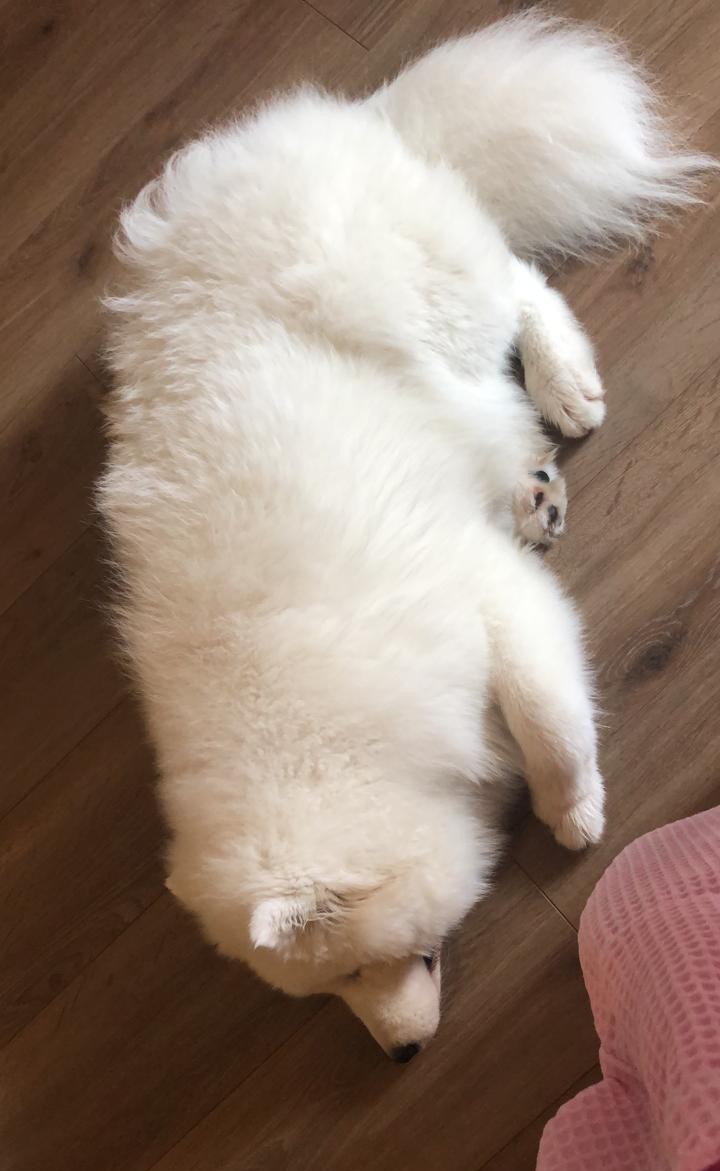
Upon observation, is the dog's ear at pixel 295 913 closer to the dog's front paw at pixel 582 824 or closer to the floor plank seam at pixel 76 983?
the dog's front paw at pixel 582 824

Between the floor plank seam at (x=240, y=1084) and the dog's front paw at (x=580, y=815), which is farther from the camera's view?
the floor plank seam at (x=240, y=1084)

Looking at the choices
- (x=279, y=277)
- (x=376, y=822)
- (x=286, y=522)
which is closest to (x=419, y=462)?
(x=286, y=522)

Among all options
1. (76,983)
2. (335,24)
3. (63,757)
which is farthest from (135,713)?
(335,24)

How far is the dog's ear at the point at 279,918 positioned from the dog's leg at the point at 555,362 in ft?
3.89

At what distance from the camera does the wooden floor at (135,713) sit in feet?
6.64

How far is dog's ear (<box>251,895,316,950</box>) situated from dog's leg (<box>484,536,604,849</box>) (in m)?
0.53

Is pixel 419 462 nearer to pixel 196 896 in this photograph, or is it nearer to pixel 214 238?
pixel 214 238

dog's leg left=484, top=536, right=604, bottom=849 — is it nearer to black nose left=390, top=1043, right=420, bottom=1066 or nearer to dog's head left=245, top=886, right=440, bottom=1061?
dog's head left=245, top=886, right=440, bottom=1061

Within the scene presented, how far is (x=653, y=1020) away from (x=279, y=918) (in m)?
0.58

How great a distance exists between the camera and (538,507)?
2.01m

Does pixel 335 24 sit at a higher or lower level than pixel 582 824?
higher

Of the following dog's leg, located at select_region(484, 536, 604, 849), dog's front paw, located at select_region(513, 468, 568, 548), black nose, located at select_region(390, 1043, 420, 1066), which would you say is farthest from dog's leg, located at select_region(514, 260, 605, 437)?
black nose, located at select_region(390, 1043, 420, 1066)

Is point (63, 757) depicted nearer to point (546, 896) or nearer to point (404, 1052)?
point (404, 1052)

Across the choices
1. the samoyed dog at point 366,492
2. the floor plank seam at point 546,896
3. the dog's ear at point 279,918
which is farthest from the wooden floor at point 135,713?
the dog's ear at point 279,918
